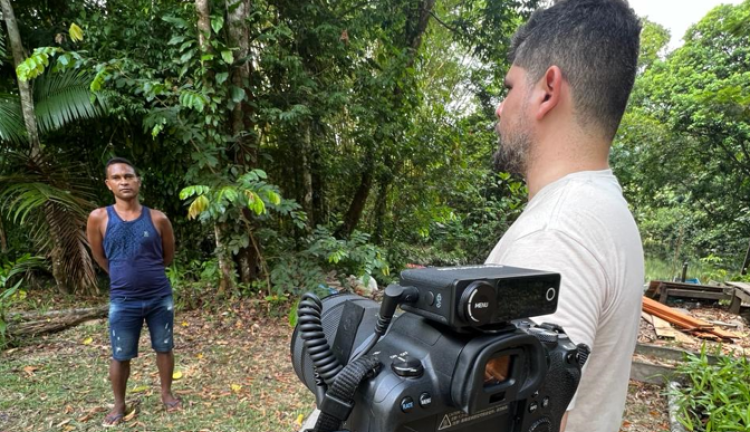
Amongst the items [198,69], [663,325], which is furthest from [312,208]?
[663,325]

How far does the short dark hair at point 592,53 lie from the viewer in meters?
0.86

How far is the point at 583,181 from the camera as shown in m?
0.83

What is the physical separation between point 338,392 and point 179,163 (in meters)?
5.49

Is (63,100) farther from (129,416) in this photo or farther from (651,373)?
(651,373)

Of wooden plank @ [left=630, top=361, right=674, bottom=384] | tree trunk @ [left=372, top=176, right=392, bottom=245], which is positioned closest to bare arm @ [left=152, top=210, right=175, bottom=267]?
tree trunk @ [left=372, top=176, right=392, bottom=245]

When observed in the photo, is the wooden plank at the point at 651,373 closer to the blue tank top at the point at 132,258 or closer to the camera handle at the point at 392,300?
the camera handle at the point at 392,300

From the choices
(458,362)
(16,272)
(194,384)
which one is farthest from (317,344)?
(16,272)

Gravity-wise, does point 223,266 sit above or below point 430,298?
below

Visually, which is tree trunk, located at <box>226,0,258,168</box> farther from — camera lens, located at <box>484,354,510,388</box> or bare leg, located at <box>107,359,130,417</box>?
camera lens, located at <box>484,354,510,388</box>

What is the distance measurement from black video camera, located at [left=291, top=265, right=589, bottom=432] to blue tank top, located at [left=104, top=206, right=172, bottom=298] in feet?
8.47

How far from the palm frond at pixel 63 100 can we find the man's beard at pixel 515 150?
16.2ft

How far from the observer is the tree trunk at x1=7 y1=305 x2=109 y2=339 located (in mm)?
3838

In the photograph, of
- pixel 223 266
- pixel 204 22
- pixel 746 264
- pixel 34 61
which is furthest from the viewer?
pixel 746 264

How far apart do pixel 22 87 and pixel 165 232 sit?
306cm
